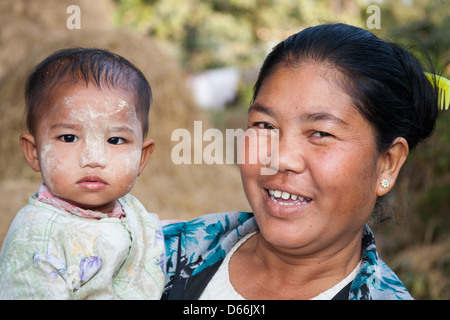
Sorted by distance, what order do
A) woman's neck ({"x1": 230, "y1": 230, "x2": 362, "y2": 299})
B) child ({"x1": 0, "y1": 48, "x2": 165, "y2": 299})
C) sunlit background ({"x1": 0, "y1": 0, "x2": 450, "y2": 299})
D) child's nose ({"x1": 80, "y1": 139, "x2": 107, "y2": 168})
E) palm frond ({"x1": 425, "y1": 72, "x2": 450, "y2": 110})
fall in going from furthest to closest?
sunlit background ({"x1": 0, "y1": 0, "x2": 450, "y2": 299}) < palm frond ({"x1": 425, "y1": 72, "x2": 450, "y2": 110}) < woman's neck ({"x1": 230, "y1": 230, "x2": 362, "y2": 299}) < child's nose ({"x1": 80, "y1": 139, "x2": 107, "y2": 168}) < child ({"x1": 0, "y1": 48, "x2": 165, "y2": 299})

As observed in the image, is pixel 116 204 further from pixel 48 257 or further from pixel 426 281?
pixel 426 281

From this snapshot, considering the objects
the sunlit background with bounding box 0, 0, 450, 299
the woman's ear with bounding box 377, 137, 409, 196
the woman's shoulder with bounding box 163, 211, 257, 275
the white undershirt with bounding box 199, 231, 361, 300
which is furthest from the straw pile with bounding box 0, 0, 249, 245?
the woman's ear with bounding box 377, 137, 409, 196

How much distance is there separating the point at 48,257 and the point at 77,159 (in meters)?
0.28

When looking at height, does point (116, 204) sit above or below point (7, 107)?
below

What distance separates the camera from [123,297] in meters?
1.43

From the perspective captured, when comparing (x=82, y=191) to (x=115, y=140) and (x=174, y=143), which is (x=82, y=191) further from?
(x=174, y=143)

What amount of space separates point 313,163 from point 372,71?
1.06 feet

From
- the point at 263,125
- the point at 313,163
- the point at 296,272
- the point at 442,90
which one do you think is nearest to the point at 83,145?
the point at 263,125

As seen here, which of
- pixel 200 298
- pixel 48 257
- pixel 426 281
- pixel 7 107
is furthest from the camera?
pixel 7 107

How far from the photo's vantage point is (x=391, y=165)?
1525 millimetres

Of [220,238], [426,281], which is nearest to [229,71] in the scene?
[426,281]

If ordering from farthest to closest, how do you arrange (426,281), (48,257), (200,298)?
(426,281) < (200,298) < (48,257)

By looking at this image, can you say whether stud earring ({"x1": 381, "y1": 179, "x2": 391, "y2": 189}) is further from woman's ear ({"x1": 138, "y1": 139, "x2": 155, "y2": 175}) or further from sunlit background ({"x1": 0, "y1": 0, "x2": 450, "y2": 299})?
woman's ear ({"x1": 138, "y1": 139, "x2": 155, "y2": 175})

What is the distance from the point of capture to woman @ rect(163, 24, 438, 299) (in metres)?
1.38
